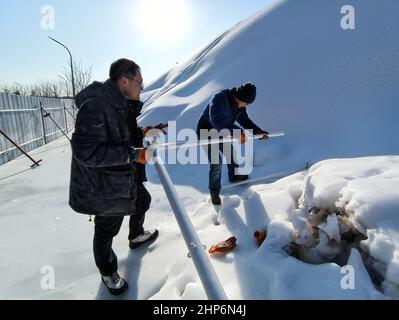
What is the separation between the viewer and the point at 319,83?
5.44 m

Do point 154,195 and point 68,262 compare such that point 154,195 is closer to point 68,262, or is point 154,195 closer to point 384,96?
point 68,262

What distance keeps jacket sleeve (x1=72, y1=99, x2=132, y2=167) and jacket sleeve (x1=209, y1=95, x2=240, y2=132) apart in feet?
5.77

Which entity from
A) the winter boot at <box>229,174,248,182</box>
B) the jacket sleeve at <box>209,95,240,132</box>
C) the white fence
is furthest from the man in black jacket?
the white fence

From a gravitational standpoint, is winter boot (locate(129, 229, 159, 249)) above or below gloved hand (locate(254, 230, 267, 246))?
below

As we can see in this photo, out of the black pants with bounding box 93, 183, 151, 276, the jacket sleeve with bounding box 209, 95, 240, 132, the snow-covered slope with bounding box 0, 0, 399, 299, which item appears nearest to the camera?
the snow-covered slope with bounding box 0, 0, 399, 299

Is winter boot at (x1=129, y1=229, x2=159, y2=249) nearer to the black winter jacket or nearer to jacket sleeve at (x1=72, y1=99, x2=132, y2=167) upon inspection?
the black winter jacket

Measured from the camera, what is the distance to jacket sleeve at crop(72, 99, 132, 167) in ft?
5.65

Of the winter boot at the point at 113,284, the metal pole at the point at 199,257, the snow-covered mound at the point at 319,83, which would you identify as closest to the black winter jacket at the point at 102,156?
the metal pole at the point at 199,257

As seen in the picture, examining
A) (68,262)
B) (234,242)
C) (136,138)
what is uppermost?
(136,138)

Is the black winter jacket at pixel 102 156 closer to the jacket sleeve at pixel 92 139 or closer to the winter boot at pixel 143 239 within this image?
the jacket sleeve at pixel 92 139
